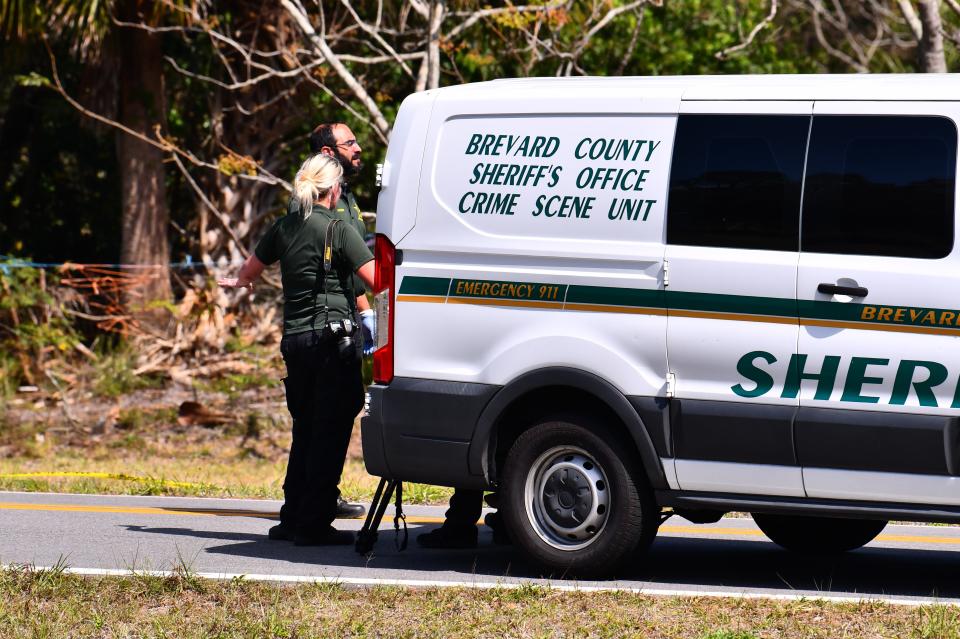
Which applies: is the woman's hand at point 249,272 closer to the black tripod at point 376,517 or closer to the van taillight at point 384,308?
the van taillight at point 384,308

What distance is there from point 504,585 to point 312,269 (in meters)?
2.22

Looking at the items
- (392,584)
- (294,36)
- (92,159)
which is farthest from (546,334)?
(92,159)

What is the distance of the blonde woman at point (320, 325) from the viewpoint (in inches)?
305

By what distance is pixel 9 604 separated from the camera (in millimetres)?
6102

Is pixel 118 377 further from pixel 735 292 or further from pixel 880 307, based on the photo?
pixel 880 307

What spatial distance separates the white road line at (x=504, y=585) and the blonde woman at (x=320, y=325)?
114 cm

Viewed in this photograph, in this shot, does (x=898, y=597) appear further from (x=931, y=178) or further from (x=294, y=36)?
(x=294, y=36)

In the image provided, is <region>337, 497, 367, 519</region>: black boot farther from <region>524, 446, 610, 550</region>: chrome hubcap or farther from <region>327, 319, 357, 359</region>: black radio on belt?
<region>524, 446, 610, 550</region>: chrome hubcap

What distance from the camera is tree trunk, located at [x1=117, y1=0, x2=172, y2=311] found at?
18.2 meters

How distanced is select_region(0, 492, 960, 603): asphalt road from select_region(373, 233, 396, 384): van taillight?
0.96 metres

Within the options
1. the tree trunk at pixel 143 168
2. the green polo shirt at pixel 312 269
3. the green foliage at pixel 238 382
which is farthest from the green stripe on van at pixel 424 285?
the tree trunk at pixel 143 168

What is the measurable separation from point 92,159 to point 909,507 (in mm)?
17182

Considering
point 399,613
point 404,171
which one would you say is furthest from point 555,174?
point 399,613

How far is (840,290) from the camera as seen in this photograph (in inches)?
244
